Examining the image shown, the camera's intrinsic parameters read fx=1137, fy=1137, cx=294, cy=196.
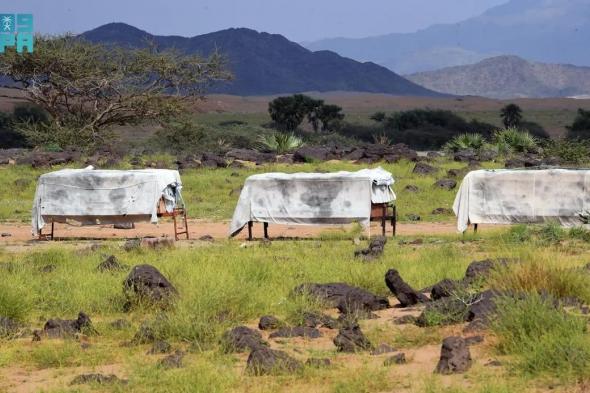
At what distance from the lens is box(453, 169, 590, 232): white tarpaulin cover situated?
1747 centimetres

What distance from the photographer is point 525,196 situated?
1755cm

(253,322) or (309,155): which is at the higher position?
(309,155)

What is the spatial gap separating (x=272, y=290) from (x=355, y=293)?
3.62ft

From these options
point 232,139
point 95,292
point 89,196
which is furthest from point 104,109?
point 95,292

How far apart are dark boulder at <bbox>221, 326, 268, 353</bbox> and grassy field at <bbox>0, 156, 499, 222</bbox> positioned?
13.7m

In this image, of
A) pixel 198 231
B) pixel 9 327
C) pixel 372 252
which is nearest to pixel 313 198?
pixel 198 231

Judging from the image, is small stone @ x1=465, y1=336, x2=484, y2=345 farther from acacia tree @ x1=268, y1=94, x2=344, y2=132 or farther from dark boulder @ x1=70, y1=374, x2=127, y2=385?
acacia tree @ x1=268, y1=94, x2=344, y2=132

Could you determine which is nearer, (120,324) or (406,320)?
(406,320)

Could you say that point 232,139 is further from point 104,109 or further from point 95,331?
point 95,331

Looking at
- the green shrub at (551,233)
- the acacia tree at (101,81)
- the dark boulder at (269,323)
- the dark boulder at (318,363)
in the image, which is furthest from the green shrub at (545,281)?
the acacia tree at (101,81)

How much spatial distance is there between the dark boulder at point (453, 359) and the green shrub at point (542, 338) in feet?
1.11

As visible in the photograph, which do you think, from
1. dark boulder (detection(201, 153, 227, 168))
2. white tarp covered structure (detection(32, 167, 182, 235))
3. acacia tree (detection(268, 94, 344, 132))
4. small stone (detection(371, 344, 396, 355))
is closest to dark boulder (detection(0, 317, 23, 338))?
small stone (detection(371, 344, 396, 355))

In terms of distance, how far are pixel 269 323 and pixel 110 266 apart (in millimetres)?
3891

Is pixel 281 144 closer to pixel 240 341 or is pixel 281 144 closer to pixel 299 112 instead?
pixel 299 112
